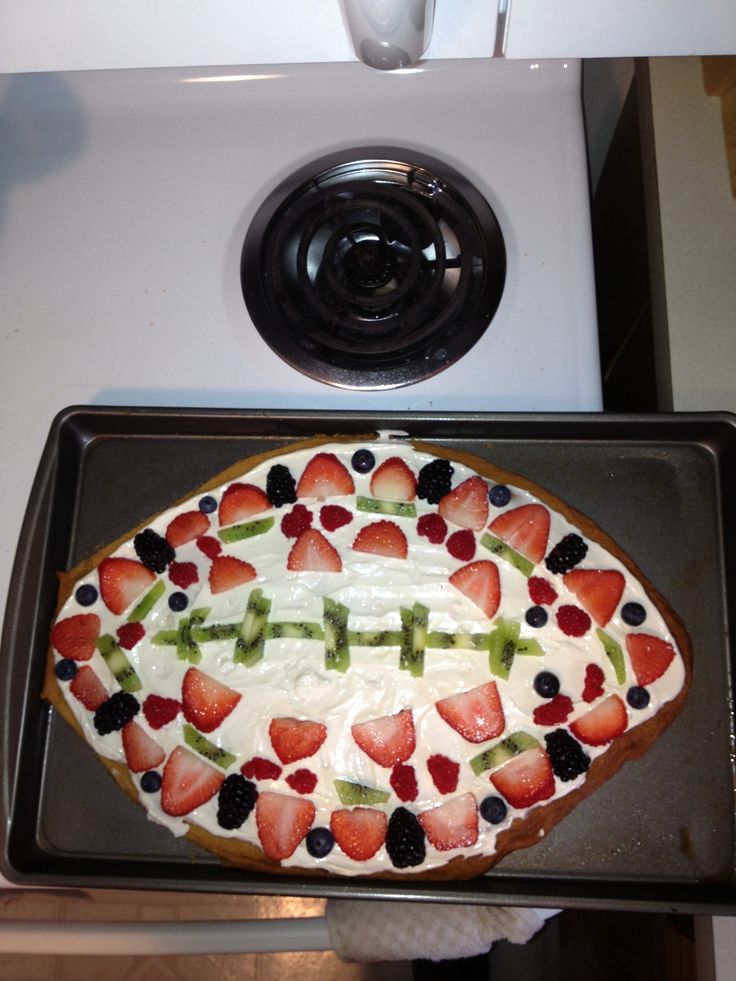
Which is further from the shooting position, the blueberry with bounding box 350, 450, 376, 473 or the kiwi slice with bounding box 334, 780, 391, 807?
the blueberry with bounding box 350, 450, 376, 473

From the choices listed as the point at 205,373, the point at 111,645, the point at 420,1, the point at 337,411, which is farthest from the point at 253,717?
the point at 420,1

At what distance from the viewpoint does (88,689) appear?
5.93 ft

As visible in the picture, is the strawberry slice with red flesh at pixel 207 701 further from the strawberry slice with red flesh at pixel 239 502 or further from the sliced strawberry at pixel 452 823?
the sliced strawberry at pixel 452 823

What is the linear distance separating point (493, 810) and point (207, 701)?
69 cm

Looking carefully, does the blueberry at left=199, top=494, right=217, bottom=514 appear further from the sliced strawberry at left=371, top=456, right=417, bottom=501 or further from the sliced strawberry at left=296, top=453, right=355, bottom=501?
the sliced strawberry at left=371, top=456, right=417, bottom=501

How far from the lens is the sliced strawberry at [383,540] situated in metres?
1.81

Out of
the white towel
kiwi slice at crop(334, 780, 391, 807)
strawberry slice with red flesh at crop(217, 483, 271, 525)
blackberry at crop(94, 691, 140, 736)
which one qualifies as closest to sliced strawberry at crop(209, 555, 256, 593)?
strawberry slice with red flesh at crop(217, 483, 271, 525)

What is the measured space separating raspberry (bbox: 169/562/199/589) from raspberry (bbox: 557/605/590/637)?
2.85 feet

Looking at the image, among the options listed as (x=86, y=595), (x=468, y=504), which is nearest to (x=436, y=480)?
(x=468, y=504)

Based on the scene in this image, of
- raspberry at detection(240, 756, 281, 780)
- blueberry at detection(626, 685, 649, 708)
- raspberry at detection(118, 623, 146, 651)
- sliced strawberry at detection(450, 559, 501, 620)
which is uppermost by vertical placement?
sliced strawberry at detection(450, 559, 501, 620)

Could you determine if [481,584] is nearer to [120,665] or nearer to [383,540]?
[383,540]

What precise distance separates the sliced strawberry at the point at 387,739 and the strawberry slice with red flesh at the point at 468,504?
0.47 m

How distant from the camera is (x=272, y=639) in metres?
1.78

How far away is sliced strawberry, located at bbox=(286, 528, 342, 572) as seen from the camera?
181cm
